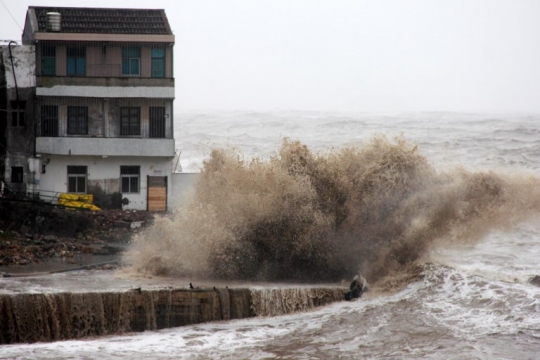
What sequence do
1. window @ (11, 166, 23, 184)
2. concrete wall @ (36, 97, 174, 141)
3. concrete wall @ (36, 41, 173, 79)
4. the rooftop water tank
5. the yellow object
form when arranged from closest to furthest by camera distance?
the yellow object < window @ (11, 166, 23, 184) < concrete wall @ (36, 41, 173, 79) < concrete wall @ (36, 97, 174, 141) < the rooftop water tank

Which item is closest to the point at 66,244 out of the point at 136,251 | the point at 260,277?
the point at 136,251

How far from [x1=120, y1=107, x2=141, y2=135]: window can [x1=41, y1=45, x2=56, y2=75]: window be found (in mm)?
3250

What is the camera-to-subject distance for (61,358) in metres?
14.3

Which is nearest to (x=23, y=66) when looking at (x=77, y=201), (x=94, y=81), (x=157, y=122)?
(x=94, y=81)

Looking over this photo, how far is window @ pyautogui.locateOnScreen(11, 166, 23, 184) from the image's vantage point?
114 ft

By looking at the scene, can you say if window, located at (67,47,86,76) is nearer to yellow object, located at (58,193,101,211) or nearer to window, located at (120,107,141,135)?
window, located at (120,107,141,135)

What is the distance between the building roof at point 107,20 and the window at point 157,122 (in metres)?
3.15

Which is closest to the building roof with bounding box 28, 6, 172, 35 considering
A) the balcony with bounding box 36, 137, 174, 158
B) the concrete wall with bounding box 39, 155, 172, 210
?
the balcony with bounding box 36, 137, 174, 158

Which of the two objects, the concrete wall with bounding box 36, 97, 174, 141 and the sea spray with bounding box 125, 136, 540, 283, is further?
the concrete wall with bounding box 36, 97, 174, 141

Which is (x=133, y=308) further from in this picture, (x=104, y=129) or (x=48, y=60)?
(x=48, y=60)

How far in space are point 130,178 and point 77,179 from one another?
2.19 meters

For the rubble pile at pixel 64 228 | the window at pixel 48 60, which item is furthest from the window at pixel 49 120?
the rubble pile at pixel 64 228

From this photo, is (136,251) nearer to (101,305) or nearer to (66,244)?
(66,244)

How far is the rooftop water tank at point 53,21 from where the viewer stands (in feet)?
117
